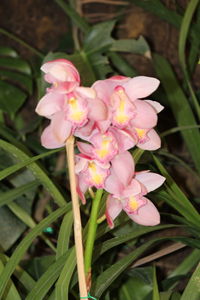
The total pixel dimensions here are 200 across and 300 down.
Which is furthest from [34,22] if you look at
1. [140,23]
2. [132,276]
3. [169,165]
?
[132,276]

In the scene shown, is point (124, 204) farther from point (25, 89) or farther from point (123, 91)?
point (25, 89)

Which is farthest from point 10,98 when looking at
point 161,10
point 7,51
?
point 161,10

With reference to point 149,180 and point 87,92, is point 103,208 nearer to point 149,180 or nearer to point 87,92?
point 149,180

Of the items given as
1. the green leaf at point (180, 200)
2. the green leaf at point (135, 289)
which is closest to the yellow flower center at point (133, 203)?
the green leaf at point (180, 200)

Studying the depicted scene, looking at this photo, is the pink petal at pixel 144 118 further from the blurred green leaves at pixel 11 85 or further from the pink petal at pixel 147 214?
the blurred green leaves at pixel 11 85

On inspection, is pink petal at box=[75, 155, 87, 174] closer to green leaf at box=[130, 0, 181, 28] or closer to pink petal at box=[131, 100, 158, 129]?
pink petal at box=[131, 100, 158, 129]

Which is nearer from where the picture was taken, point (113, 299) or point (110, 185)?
point (110, 185)

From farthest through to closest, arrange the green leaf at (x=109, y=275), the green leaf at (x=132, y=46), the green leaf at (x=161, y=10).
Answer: the green leaf at (x=132, y=46) < the green leaf at (x=161, y=10) < the green leaf at (x=109, y=275)

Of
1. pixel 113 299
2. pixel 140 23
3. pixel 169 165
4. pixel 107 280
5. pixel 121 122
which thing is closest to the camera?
pixel 121 122
